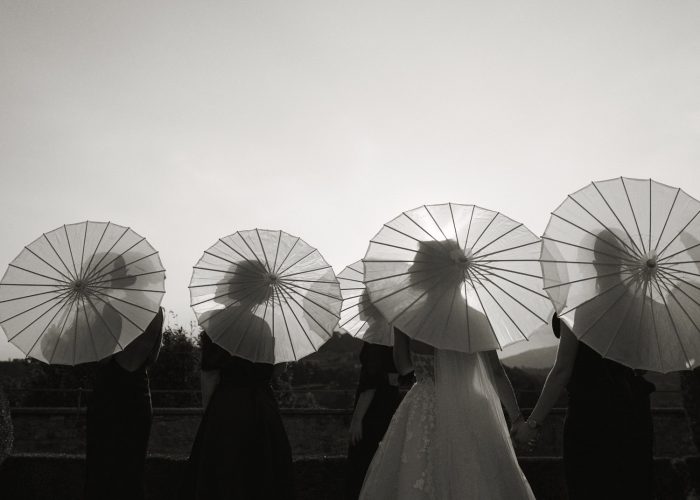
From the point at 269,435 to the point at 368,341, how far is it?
1.22 m

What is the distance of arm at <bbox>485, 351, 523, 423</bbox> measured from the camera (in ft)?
12.8

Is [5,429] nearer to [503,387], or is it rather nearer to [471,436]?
[471,436]

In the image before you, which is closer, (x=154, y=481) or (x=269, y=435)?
(x=269, y=435)

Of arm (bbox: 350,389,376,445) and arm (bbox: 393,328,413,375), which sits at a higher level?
arm (bbox: 393,328,413,375)

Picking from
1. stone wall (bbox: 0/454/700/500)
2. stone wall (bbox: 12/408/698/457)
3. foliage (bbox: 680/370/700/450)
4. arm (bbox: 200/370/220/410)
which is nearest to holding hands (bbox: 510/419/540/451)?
arm (bbox: 200/370/220/410)

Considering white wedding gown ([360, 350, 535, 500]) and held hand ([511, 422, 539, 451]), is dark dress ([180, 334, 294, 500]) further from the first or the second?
held hand ([511, 422, 539, 451])

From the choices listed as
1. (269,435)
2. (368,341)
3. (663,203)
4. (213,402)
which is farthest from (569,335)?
(213,402)

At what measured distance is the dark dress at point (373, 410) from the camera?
5176 mm

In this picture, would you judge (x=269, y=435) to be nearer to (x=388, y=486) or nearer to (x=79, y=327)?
(x=388, y=486)

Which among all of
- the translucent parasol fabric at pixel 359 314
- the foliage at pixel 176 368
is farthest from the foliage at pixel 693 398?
the foliage at pixel 176 368

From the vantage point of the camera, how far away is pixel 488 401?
3.88 m

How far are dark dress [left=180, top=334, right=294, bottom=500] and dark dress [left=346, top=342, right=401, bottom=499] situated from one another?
2.84 ft

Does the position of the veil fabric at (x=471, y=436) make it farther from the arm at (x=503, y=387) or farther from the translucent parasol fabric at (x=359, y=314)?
the translucent parasol fabric at (x=359, y=314)

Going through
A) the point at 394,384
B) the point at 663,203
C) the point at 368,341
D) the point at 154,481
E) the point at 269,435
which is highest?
the point at 663,203
